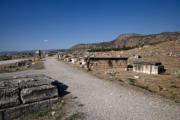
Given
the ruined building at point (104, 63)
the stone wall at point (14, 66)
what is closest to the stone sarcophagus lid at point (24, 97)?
the ruined building at point (104, 63)

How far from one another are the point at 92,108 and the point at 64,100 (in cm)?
138

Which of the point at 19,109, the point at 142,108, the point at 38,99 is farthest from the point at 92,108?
the point at 19,109

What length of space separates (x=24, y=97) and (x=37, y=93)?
0.44 m

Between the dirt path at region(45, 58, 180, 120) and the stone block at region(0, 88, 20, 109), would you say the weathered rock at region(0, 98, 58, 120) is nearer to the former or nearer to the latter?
the stone block at region(0, 88, 20, 109)

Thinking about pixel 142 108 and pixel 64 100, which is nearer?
pixel 142 108

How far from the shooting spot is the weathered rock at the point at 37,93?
4.25 meters

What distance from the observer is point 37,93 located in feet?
14.7

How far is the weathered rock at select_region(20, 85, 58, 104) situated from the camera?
425cm

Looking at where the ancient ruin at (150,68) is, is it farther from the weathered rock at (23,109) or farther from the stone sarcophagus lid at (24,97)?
the weathered rock at (23,109)

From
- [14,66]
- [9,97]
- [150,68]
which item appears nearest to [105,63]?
[150,68]

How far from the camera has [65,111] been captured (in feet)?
13.3

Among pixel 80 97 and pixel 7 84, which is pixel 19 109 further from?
pixel 80 97

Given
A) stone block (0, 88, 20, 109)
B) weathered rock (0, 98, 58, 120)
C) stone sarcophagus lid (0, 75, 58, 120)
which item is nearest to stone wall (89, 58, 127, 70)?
stone sarcophagus lid (0, 75, 58, 120)

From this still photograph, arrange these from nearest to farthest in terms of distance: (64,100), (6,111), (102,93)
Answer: (6,111) → (64,100) → (102,93)
